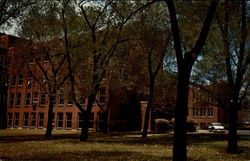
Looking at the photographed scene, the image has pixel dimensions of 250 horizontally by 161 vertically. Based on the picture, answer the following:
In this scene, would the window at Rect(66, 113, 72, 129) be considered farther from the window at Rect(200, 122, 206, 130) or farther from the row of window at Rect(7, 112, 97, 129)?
the window at Rect(200, 122, 206, 130)

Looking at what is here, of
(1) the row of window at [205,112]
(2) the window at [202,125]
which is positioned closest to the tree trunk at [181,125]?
(2) the window at [202,125]

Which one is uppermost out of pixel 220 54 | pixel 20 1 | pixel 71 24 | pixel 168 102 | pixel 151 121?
pixel 71 24

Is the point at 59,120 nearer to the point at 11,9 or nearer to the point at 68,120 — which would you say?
the point at 68,120

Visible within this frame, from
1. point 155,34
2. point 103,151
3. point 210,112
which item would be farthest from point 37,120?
point 210,112

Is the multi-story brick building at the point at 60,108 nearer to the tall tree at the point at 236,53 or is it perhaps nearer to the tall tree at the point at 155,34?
the tall tree at the point at 155,34

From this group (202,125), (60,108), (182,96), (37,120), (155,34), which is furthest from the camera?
(202,125)

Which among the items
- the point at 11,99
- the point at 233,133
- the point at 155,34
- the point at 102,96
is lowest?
the point at 233,133

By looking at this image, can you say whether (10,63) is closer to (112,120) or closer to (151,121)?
(112,120)

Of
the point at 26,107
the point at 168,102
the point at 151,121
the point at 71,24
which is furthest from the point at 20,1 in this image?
the point at 26,107

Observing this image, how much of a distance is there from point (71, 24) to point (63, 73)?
6113 mm

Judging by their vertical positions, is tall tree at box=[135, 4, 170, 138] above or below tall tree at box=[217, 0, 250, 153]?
above

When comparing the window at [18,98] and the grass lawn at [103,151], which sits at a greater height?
the window at [18,98]

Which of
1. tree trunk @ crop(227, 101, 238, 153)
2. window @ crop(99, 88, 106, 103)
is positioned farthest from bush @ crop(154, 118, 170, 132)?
tree trunk @ crop(227, 101, 238, 153)

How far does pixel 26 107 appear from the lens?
50469mm
